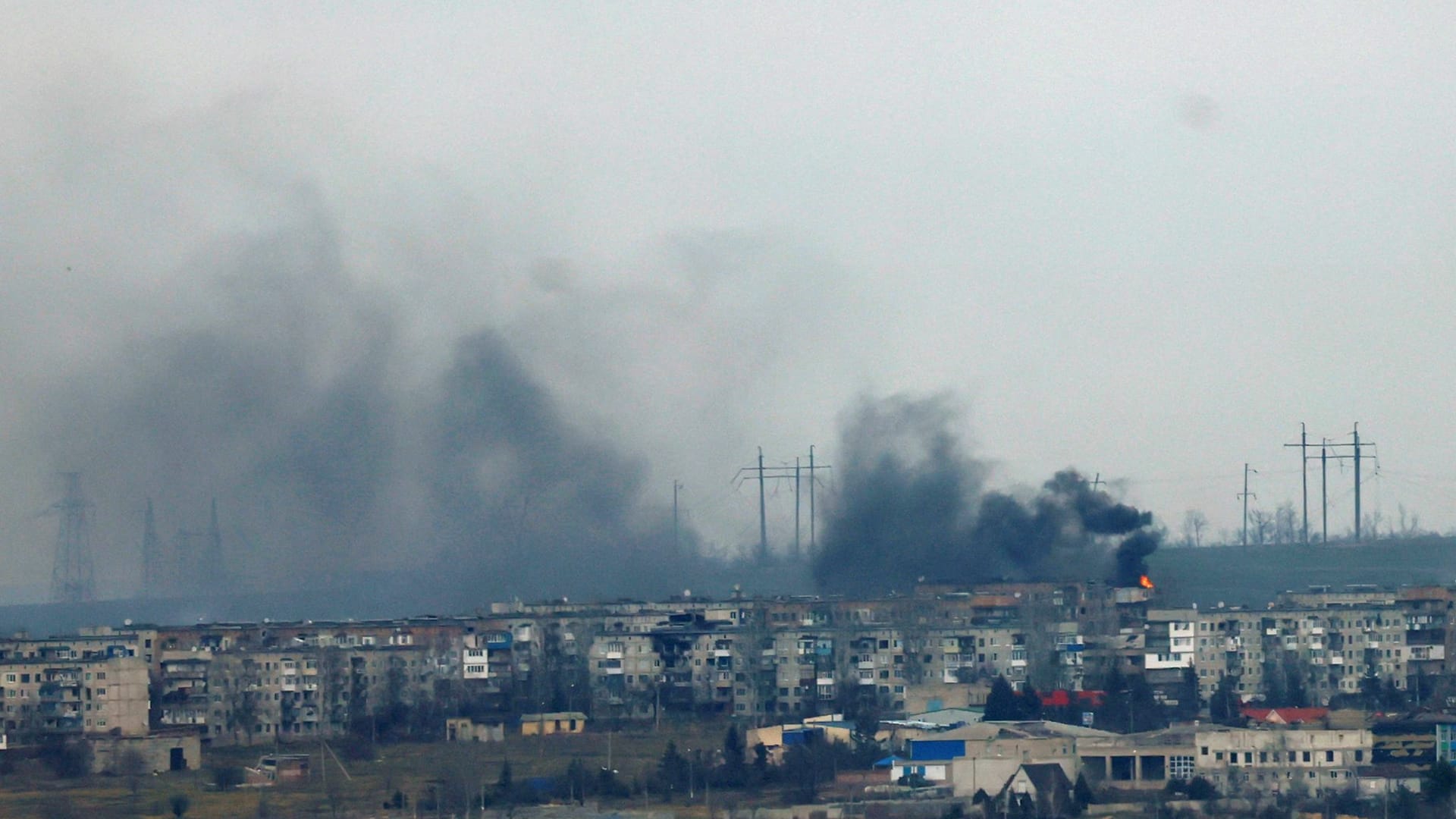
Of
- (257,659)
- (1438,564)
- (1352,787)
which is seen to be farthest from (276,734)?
(1438,564)

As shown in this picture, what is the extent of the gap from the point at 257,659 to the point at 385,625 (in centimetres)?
476

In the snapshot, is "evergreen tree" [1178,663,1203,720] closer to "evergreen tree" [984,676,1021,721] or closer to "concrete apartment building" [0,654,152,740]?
"evergreen tree" [984,676,1021,721]

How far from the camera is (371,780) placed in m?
37.0

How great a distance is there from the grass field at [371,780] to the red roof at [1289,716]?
323 inches

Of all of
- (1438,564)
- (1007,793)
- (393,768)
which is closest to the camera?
(1007,793)

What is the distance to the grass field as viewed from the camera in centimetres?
3394

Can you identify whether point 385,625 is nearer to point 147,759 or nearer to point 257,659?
point 257,659

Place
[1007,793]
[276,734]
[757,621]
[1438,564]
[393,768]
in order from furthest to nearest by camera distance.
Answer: [1438,564]
[757,621]
[276,734]
[393,768]
[1007,793]

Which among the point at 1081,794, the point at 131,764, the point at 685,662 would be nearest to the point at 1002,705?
the point at 1081,794

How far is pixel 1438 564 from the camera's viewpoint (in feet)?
253

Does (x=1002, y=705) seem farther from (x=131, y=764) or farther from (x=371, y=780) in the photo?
(x=131, y=764)

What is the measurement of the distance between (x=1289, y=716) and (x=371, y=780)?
13603 mm

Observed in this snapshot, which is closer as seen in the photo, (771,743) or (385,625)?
(771,743)

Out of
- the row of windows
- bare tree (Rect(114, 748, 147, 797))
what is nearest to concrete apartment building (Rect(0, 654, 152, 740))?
bare tree (Rect(114, 748, 147, 797))
